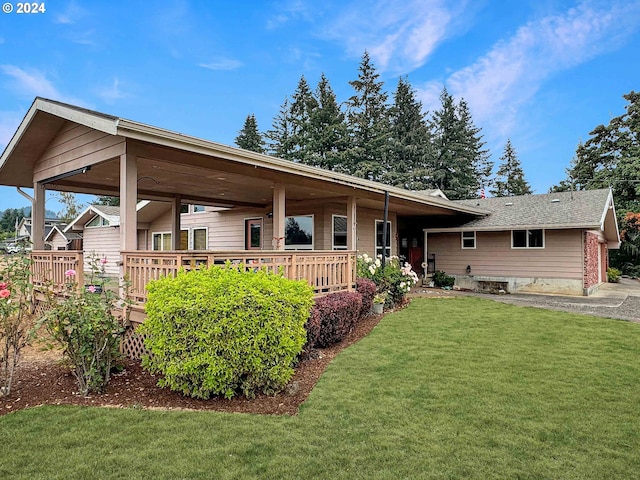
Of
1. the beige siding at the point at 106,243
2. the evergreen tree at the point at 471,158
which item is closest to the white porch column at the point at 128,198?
the beige siding at the point at 106,243

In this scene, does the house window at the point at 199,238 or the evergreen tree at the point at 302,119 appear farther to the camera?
the evergreen tree at the point at 302,119

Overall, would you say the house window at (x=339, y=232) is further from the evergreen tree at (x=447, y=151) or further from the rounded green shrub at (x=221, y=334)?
the evergreen tree at (x=447, y=151)

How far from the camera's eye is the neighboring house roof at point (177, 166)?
516 cm

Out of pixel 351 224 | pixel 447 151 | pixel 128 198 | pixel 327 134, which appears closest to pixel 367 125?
pixel 327 134

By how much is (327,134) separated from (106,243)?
645 inches

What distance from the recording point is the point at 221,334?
3.72 metres

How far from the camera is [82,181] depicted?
8445 mm

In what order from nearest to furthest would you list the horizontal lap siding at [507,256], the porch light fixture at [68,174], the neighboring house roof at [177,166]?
the neighboring house roof at [177,166] → the porch light fixture at [68,174] → the horizontal lap siding at [507,256]

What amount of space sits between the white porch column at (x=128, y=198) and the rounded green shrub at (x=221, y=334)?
1.47m

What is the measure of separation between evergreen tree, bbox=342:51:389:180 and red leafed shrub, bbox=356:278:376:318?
20116 mm

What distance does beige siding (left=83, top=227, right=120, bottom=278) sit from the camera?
1770 centimetres

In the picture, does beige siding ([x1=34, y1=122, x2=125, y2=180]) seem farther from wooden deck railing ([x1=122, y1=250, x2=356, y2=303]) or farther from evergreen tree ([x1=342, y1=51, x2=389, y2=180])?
evergreen tree ([x1=342, y1=51, x2=389, y2=180])

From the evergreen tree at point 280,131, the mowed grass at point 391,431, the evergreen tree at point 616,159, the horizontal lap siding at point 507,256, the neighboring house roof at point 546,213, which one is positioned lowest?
the mowed grass at point 391,431

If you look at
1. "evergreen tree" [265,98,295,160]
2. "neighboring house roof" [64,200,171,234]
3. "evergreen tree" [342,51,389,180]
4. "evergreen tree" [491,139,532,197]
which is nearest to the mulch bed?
"neighboring house roof" [64,200,171,234]
